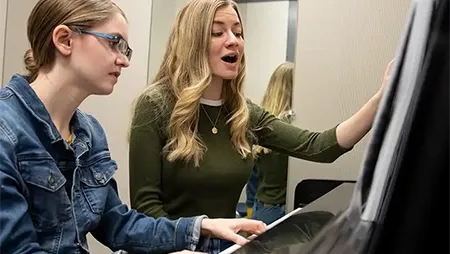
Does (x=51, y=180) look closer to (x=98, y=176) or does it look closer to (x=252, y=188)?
(x=98, y=176)

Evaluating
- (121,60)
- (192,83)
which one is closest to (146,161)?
(192,83)

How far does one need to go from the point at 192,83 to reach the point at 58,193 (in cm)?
49

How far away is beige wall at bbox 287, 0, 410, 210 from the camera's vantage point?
1554mm

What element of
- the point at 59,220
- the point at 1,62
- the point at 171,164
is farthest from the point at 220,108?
the point at 1,62

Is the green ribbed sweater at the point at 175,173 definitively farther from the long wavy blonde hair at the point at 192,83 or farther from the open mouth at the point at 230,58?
the open mouth at the point at 230,58

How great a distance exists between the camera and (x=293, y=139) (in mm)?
1278

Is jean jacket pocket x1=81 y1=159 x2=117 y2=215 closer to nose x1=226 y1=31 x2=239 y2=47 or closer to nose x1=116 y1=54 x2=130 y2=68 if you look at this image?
nose x1=116 y1=54 x2=130 y2=68

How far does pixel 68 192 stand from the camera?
0.78m

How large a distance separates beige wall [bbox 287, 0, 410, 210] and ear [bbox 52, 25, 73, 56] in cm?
93

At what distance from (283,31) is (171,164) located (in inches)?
30.3

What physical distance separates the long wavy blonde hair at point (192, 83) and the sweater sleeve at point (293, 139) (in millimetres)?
84

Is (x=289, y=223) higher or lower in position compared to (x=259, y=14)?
lower

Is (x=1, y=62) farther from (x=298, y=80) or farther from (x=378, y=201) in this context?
(x=378, y=201)

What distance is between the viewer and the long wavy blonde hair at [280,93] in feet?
5.37
